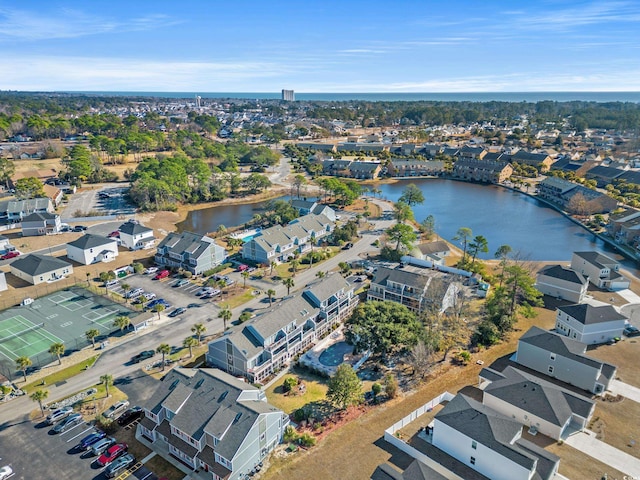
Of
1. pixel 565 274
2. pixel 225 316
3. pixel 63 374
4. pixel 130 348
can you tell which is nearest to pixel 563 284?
pixel 565 274

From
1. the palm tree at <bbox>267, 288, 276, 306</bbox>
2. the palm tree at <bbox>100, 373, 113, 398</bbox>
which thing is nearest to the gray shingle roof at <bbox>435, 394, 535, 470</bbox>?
the palm tree at <bbox>267, 288, 276, 306</bbox>

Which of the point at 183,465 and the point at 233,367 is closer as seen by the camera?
the point at 183,465

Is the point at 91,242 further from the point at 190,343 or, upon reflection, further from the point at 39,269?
the point at 190,343

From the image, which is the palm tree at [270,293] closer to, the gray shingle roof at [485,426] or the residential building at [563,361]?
the gray shingle roof at [485,426]

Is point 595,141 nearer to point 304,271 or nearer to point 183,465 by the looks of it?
point 304,271

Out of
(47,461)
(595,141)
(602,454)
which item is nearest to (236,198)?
(47,461)
